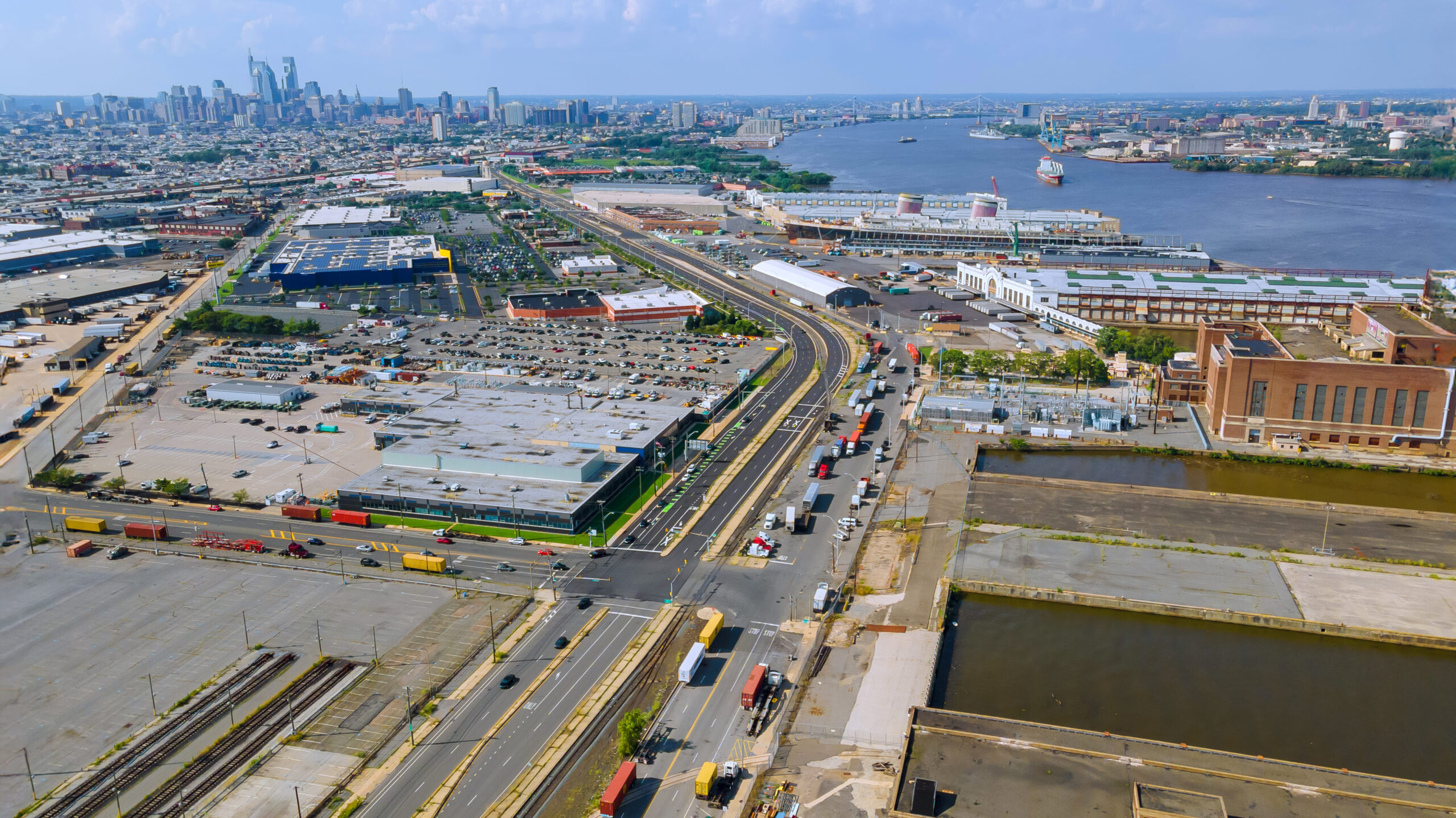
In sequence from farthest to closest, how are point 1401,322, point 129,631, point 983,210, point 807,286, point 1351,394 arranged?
1. point 983,210
2. point 807,286
3. point 1401,322
4. point 1351,394
5. point 129,631

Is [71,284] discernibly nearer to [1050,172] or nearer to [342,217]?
[342,217]

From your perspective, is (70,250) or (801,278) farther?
(70,250)

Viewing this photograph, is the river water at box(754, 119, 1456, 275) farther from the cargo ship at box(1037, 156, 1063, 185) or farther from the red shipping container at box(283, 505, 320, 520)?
the red shipping container at box(283, 505, 320, 520)

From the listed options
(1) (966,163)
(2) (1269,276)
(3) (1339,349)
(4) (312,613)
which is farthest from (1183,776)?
(1) (966,163)

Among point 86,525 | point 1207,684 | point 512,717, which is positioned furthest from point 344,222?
point 1207,684

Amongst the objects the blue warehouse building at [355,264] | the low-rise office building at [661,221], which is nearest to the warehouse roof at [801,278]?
the low-rise office building at [661,221]

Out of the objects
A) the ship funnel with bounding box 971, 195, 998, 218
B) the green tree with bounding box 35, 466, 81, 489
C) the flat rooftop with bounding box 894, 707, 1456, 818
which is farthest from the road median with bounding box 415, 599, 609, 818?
the ship funnel with bounding box 971, 195, 998, 218
